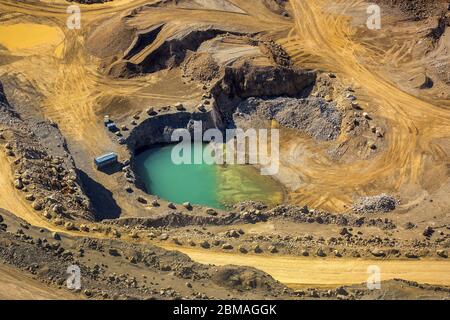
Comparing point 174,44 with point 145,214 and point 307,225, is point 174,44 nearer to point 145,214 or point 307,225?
point 145,214

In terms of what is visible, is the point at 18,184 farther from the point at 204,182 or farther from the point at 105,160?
the point at 204,182

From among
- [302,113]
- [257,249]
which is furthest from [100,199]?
[302,113]

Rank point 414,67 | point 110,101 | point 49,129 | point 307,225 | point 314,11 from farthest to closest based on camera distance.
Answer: point 314,11
point 414,67
point 110,101
point 49,129
point 307,225

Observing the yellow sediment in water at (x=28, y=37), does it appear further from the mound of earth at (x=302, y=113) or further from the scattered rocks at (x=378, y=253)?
the scattered rocks at (x=378, y=253)

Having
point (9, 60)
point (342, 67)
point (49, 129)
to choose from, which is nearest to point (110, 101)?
point (49, 129)

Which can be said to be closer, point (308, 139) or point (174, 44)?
point (308, 139)

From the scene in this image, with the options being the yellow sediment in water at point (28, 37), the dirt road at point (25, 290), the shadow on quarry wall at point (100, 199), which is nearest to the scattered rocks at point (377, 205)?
the shadow on quarry wall at point (100, 199)

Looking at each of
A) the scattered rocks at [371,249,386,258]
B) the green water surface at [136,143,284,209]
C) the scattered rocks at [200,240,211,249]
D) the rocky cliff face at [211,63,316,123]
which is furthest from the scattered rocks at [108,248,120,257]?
the rocky cliff face at [211,63,316,123]
